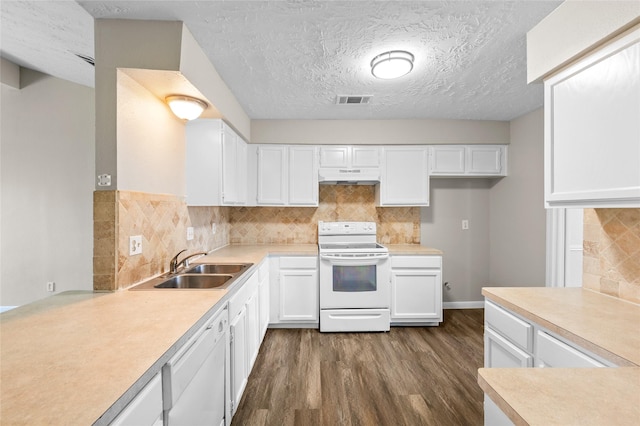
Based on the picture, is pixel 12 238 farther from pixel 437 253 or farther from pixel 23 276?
pixel 437 253

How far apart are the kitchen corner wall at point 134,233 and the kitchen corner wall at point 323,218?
3.90 ft

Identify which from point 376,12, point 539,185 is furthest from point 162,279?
point 539,185

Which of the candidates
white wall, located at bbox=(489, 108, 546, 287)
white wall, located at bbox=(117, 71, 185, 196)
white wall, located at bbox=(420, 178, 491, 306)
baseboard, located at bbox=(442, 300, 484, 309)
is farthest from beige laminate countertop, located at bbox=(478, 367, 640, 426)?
baseboard, located at bbox=(442, 300, 484, 309)

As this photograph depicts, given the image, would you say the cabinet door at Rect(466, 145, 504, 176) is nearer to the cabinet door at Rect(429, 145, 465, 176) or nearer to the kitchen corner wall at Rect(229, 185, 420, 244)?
the cabinet door at Rect(429, 145, 465, 176)

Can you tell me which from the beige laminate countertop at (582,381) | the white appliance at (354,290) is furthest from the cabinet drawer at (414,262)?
the beige laminate countertop at (582,381)

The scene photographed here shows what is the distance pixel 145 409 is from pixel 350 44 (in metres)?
2.03

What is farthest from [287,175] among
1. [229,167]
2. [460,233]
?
[460,233]

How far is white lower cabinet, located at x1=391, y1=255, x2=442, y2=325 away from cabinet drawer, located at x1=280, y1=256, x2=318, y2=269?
0.89 m

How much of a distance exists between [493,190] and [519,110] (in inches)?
41.7

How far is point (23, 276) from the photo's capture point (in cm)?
323

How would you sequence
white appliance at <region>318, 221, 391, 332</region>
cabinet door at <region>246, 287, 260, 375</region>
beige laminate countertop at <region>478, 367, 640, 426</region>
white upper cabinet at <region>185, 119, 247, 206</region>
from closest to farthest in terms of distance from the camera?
beige laminate countertop at <region>478, 367, 640, 426</region>
cabinet door at <region>246, 287, 260, 375</region>
white upper cabinet at <region>185, 119, 247, 206</region>
white appliance at <region>318, 221, 391, 332</region>

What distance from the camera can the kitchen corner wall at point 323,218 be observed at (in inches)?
146

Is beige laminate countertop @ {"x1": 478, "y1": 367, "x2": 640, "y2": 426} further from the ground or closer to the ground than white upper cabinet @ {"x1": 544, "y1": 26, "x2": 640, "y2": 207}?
closer to the ground

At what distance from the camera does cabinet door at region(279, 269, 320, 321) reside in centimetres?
309
